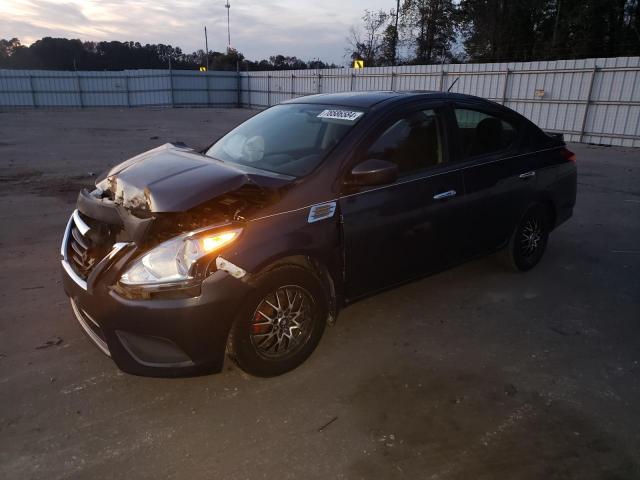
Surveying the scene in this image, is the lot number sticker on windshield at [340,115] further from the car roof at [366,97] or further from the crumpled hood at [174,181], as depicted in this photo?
the crumpled hood at [174,181]

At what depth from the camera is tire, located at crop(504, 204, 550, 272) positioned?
15.0 ft

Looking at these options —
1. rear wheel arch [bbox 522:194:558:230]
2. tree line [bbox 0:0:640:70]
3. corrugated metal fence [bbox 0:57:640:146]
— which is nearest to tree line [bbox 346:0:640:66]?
tree line [bbox 0:0:640:70]

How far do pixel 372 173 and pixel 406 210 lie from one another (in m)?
0.57

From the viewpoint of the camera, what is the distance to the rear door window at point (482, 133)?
3.91 m

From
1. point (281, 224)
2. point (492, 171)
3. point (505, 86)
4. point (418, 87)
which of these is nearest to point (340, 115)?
point (281, 224)

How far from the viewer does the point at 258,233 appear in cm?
270

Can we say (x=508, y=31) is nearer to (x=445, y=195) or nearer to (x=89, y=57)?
(x=445, y=195)

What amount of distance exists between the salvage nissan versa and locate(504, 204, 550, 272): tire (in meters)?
0.31

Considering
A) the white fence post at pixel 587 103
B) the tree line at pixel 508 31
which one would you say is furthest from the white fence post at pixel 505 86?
the tree line at pixel 508 31

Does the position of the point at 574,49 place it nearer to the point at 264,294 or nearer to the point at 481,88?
the point at 481,88

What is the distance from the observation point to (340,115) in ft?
11.5

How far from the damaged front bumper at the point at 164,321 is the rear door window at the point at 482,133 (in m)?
2.33

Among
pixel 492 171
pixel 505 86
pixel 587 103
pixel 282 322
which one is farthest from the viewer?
pixel 505 86

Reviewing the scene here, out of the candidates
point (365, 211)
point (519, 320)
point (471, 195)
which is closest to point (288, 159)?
point (365, 211)
